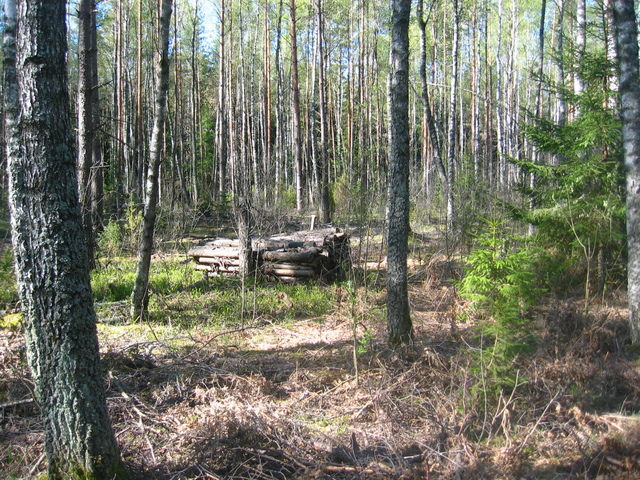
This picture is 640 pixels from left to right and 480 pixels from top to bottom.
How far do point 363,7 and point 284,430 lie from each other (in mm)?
23513

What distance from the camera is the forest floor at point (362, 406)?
11.7ft

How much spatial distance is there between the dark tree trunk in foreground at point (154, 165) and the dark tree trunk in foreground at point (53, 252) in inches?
148

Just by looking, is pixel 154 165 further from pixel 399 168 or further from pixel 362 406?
pixel 362 406

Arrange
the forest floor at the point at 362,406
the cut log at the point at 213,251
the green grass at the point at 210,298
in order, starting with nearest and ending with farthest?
the forest floor at the point at 362,406 < the green grass at the point at 210,298 < the cut log at the point at 213,251

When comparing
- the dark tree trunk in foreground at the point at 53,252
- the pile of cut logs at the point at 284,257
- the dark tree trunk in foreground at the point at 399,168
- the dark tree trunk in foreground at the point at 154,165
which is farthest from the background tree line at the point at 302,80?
the dark tree trunk in foreground at the point at 53,252

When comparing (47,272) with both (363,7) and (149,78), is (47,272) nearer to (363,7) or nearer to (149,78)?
(363,7)

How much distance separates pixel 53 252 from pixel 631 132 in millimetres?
6028

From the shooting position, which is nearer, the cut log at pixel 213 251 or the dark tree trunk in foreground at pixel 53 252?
the dark tree trunk in foreground at pixel 53 252

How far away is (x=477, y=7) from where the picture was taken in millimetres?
23562

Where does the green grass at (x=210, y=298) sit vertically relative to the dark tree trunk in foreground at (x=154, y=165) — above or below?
below

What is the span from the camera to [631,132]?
5.63 meters

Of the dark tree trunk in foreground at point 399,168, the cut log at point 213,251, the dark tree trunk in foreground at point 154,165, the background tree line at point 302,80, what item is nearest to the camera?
the dark tree trunk in foreground at point 399,168

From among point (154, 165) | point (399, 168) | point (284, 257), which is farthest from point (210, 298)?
point (399, 168)

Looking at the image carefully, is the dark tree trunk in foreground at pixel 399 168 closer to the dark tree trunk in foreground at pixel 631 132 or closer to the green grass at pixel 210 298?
the green grass at pixel 210 298
